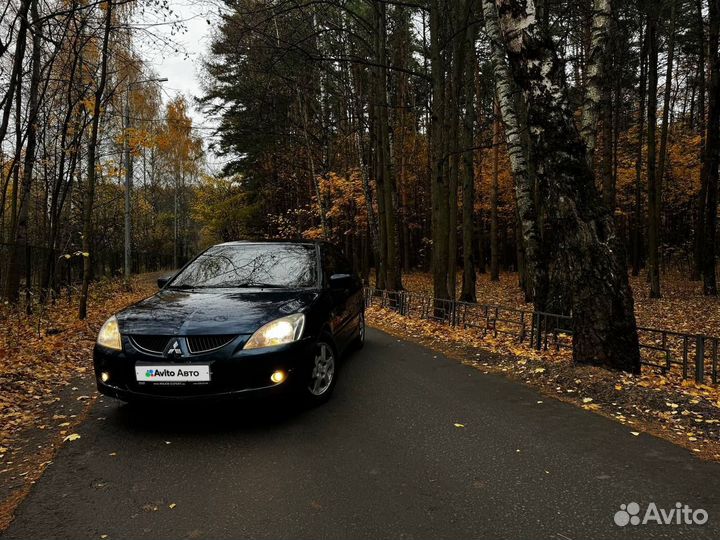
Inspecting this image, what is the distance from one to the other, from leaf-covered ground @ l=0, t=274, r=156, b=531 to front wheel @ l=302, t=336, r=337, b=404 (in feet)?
6.80

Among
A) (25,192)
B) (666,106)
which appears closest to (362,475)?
(25,192)

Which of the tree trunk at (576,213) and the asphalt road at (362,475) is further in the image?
Answer: the tree trunk at (576,213)

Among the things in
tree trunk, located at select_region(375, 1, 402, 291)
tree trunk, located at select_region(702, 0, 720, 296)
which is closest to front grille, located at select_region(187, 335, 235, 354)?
Answer: tree trunk, located at select_region(375, 1, 402, 291)

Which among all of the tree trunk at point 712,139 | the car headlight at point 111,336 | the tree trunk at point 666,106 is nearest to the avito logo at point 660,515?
the car headlight at point 111,336

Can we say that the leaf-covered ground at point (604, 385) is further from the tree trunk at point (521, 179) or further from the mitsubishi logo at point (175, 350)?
the mitsubishi logo at point (175, 350)

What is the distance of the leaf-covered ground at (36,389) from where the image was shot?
3393 millimetres

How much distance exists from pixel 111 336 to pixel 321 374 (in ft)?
6.42

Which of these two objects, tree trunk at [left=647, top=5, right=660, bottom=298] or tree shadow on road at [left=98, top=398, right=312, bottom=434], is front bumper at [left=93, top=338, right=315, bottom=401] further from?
tree trunk at [left=647, top=5, right=660, bottom=298]

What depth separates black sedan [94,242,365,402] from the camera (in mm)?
3639

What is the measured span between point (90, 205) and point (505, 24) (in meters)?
10.2

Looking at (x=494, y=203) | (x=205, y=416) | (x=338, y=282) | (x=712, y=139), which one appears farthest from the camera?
(x=494, y=203)

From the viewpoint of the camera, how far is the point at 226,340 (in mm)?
3707

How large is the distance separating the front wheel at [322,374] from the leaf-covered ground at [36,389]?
6.80 ft

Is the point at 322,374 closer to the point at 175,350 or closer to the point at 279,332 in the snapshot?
the point at 279,332
